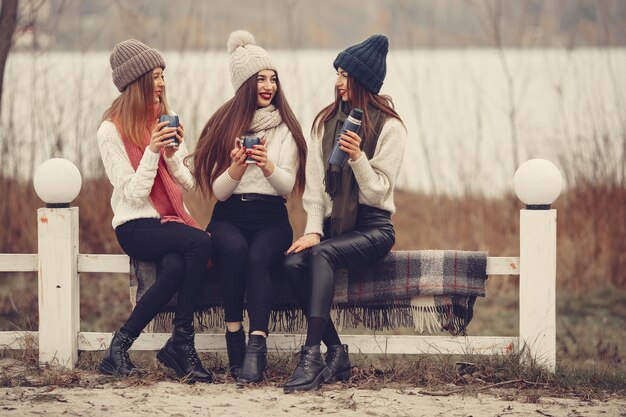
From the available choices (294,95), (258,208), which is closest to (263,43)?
(294,95)

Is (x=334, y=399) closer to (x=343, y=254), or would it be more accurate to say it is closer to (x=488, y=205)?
(x=343, y=254)

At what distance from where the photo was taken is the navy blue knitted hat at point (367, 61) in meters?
4.17

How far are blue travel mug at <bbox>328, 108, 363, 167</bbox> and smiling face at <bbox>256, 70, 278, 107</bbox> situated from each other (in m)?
0.45

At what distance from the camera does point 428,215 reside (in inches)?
311

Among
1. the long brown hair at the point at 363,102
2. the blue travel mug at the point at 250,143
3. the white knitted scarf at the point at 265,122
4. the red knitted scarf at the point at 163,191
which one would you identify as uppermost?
the long brown hair at the point at 363,102

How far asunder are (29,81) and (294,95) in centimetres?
206

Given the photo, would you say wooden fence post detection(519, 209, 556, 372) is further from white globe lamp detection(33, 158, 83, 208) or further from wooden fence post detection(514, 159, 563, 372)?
white globe lamp detection(33, 158, 83, 208)

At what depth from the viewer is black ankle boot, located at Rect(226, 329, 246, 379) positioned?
4074 millimetres

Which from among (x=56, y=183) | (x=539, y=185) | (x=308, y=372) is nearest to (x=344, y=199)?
(x=308, y=372)

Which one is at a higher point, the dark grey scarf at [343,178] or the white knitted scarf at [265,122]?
the white knitted scarf at [265,122]

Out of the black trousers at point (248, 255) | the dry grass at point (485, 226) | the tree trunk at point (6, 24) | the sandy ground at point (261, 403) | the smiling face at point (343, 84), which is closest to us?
the sandy ground at point (261, 403)

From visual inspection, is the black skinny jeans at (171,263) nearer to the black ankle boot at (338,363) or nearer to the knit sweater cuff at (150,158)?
the knit sweater cuff at (150,158)

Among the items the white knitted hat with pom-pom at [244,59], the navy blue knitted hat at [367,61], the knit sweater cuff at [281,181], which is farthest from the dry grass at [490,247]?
the white knitted hat with pom-pom at [244,59]

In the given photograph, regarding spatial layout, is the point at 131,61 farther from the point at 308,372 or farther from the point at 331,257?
the point at 308,372
